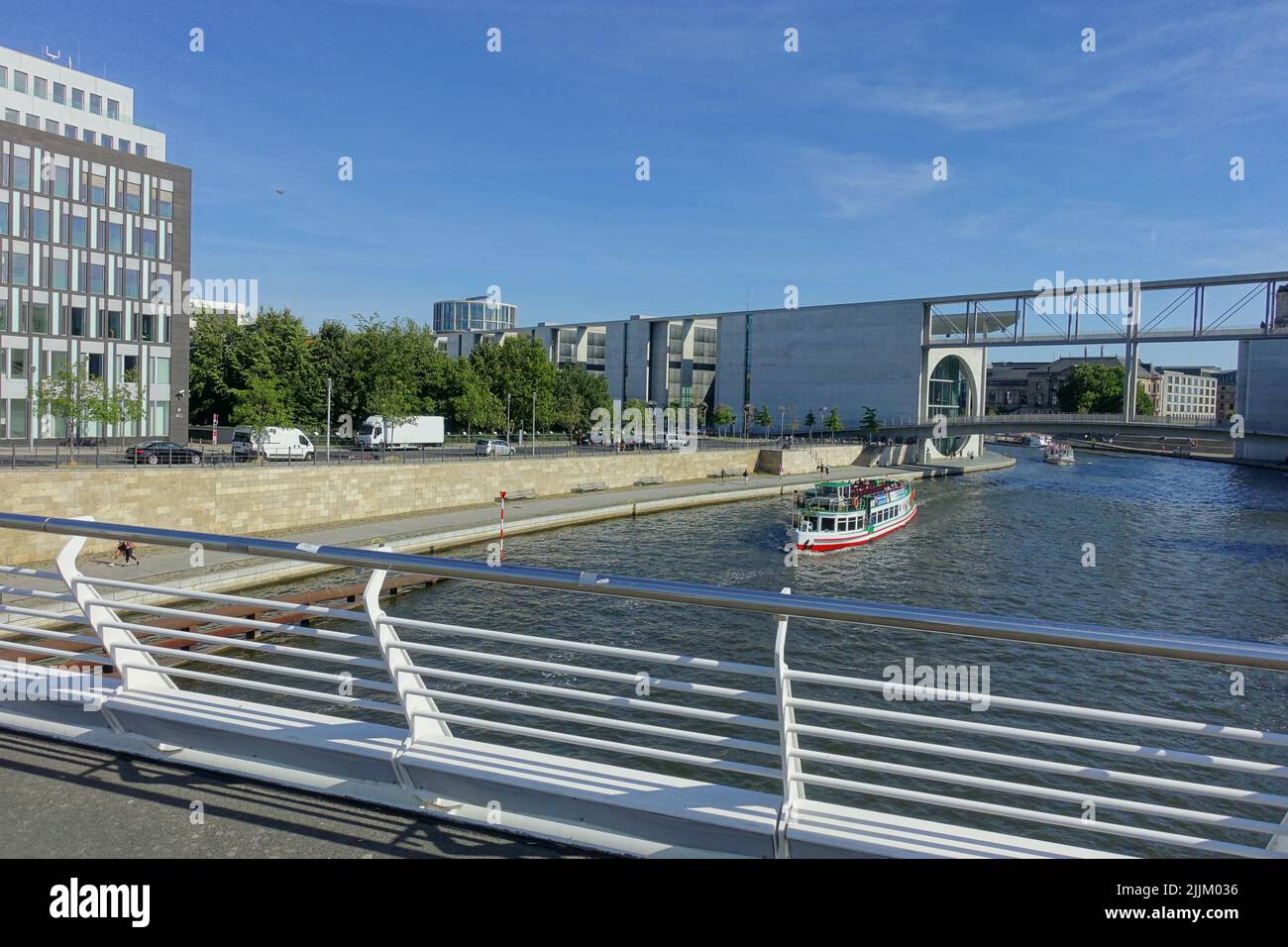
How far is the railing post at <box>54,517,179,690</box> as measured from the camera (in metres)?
3.79

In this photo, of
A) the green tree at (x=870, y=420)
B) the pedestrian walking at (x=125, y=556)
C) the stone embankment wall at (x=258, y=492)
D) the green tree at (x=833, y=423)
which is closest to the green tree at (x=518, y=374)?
the stone embankment wall at (x=258, y=492)

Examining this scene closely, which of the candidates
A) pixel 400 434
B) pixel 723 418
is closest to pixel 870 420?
pixel 723 418

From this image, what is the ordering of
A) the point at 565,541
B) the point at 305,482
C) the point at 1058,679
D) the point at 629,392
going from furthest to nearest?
1. the point at 629,392
2. the point at 565,541
3. the point at 305,482
4. the point at 1058,679

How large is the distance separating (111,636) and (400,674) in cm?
143

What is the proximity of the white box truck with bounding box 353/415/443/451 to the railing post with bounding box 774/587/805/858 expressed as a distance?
1560 inches

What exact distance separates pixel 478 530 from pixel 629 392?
2621 inches

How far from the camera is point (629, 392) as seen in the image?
95.1 metres

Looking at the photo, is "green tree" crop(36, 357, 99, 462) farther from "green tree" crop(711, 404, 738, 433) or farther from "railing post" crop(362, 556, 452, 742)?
"green tree" crop(711, 404, 738, 433)

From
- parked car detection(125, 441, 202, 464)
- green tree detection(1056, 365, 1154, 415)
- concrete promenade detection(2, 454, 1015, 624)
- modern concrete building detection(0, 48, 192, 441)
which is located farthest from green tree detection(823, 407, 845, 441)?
green tree detection(1056, 365, 1154, 415)

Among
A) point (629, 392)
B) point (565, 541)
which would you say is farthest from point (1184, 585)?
Result: point (629, 392)
